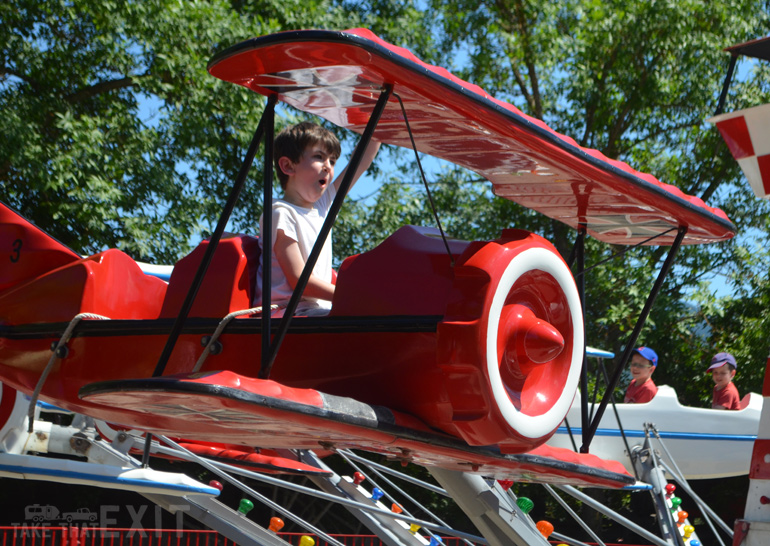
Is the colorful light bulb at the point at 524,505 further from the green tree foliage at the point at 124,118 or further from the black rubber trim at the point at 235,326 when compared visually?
the green tree foliage at the point at 124,118

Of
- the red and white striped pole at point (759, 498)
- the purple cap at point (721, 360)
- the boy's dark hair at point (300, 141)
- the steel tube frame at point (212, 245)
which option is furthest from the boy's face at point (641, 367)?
the steel tube frame at point (212, 245)

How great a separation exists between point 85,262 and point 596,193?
80.2 inches

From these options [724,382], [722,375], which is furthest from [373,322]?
[724,382]

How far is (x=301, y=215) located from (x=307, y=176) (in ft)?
0.55

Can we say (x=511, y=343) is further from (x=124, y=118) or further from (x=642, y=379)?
(x=124, y=118)

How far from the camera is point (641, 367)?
7.59 meters

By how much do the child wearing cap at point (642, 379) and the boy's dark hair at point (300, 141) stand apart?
4978 mm

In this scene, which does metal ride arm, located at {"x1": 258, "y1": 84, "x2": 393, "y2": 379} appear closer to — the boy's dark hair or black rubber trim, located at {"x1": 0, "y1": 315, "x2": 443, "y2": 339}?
black rubber trim, located at {"x1": 0, "y1": 315, "x2": 443, "y2": 339}

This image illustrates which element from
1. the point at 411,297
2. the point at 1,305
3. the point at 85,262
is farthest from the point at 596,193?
the point at 1,305

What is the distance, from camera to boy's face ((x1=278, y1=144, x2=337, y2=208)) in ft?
10.2

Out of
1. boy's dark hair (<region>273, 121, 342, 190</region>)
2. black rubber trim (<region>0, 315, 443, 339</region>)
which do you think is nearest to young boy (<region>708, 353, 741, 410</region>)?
boy's dark hair (<region>273, 121, 342, 190</region>)

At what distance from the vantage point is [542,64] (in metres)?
12.9

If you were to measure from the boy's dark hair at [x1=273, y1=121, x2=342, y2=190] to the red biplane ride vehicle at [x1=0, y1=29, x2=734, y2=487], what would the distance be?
0.14 metres

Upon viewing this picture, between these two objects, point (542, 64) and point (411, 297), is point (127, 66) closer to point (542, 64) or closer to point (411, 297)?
point (542, 64)
